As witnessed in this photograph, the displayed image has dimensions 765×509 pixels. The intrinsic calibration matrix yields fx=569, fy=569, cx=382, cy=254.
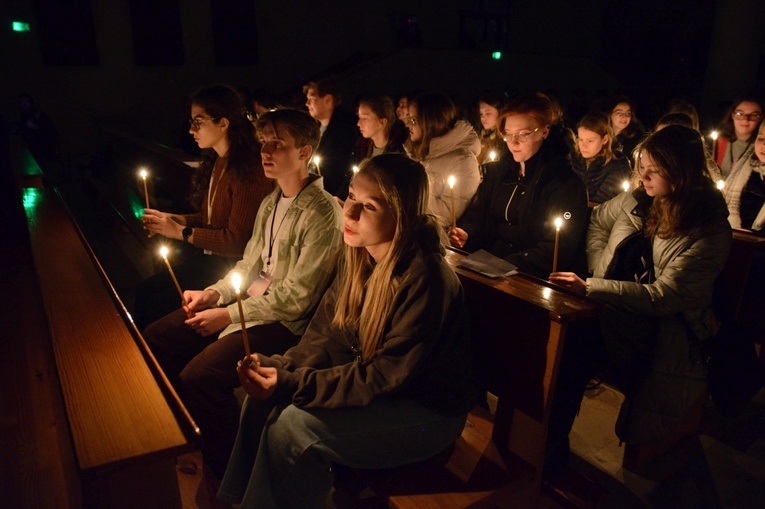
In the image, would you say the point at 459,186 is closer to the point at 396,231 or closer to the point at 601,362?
the point at 601,362

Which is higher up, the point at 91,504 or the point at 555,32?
the point at 555,32

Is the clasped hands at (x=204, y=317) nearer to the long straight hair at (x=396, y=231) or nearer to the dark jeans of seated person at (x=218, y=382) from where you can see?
the dark jeans of seated person at (x=218, y=382)

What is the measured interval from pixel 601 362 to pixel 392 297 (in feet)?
3.89

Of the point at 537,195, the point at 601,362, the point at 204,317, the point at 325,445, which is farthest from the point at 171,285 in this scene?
the point at 601,362

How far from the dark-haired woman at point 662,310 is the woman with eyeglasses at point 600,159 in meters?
2.03

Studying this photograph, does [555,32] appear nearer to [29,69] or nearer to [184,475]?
[29,69]

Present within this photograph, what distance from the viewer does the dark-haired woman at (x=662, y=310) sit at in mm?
2371

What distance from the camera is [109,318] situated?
2057mm

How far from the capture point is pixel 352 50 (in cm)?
1661

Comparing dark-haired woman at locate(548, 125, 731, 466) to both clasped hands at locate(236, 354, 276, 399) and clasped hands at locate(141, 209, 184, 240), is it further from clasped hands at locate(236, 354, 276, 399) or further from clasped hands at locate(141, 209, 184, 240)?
clasped hands at locate(141, 209, 184, 240)

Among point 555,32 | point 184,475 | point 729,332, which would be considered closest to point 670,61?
point 555,32

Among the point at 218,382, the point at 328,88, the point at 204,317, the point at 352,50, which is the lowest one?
the point at 218,382

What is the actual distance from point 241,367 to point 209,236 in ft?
4.74

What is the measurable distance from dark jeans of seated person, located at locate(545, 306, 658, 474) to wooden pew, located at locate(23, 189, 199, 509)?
157 centimetres
